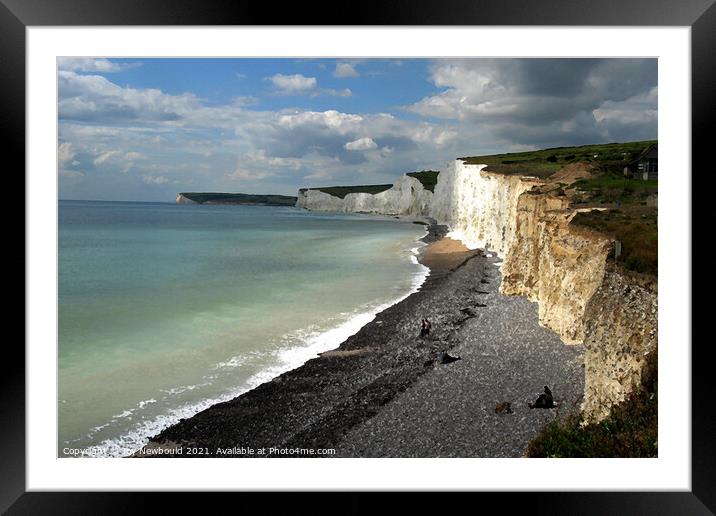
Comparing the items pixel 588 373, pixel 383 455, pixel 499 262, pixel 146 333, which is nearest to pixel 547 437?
pixel 588 373

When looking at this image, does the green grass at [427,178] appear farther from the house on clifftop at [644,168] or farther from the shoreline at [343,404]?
the shoreline at [343,404]

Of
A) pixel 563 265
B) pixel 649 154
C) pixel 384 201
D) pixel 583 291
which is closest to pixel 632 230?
pixel 583 291

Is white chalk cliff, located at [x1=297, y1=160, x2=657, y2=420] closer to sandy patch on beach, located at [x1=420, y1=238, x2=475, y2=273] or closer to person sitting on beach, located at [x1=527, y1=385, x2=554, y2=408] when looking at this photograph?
person sitting on beach, located at [x1=527, y1=385, x2=554, y2=408]

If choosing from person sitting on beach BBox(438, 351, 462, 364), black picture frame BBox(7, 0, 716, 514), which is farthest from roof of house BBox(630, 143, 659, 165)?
black picture frame BBox(7, 0, 716, 514)

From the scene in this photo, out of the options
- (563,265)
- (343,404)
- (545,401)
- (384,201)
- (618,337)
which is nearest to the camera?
(618,337)

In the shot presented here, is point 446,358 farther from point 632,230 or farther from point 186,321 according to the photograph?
point 186,321
